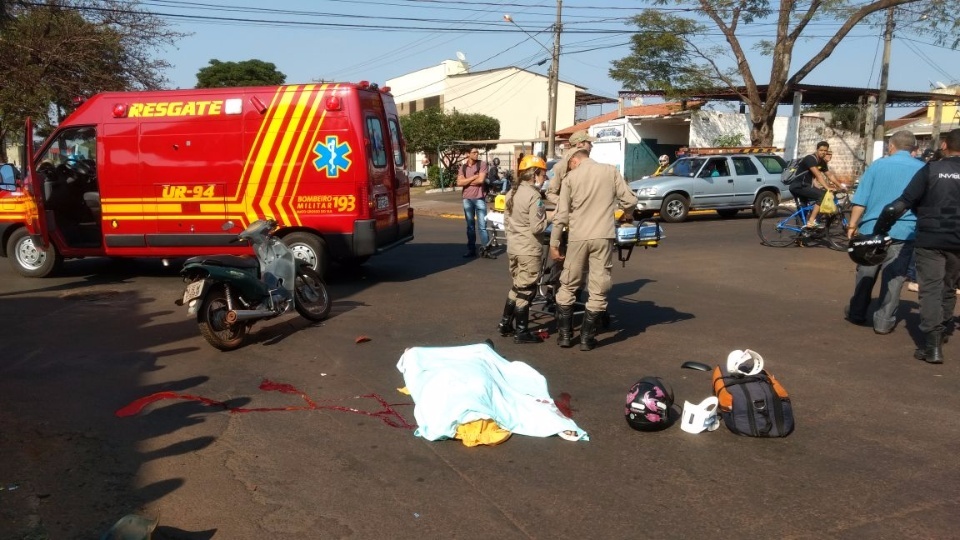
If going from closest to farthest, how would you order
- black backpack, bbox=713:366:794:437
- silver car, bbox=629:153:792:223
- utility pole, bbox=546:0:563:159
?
black backpack, bbox=713:366:794:437
silver car, bbox=629:153:792:223
utility pole, bbox=546:0:563:159

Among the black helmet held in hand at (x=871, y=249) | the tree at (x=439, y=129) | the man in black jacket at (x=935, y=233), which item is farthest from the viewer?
the tree at (x=439, y=129)

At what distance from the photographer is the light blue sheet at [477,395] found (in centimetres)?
488

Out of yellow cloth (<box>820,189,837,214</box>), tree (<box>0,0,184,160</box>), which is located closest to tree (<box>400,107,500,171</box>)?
tree (<box>0,0,184,160</box>)

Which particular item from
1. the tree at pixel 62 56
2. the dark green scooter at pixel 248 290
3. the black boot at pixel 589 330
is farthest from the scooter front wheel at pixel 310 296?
the tree at pixel 62 56

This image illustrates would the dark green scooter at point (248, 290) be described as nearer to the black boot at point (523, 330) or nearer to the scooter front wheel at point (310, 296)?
the scooter front wheel at point (310, 296)

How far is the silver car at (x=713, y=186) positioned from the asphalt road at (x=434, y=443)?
10.1 metres

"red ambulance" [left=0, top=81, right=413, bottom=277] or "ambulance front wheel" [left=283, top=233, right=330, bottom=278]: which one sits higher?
"red ambulance" [left=0, top=81, right=413, bottom=277]

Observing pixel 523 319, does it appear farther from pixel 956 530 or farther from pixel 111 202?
pixel 111 202

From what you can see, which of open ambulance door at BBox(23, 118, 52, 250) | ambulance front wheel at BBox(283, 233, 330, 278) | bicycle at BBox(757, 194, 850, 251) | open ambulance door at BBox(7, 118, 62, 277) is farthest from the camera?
bicycle at BBox(757, 194, 850, 251)

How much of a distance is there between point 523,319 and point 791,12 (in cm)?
1998

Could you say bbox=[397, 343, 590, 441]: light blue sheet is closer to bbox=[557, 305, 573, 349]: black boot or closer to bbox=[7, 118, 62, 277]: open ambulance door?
bbox=[557, 305, 573, 349]: black boot

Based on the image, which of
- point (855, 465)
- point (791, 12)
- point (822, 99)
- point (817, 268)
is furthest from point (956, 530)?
point (822, 99)

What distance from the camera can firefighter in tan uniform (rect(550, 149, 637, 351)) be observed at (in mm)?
6738

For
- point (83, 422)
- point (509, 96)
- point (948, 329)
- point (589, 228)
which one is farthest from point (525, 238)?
point (509, 96)
